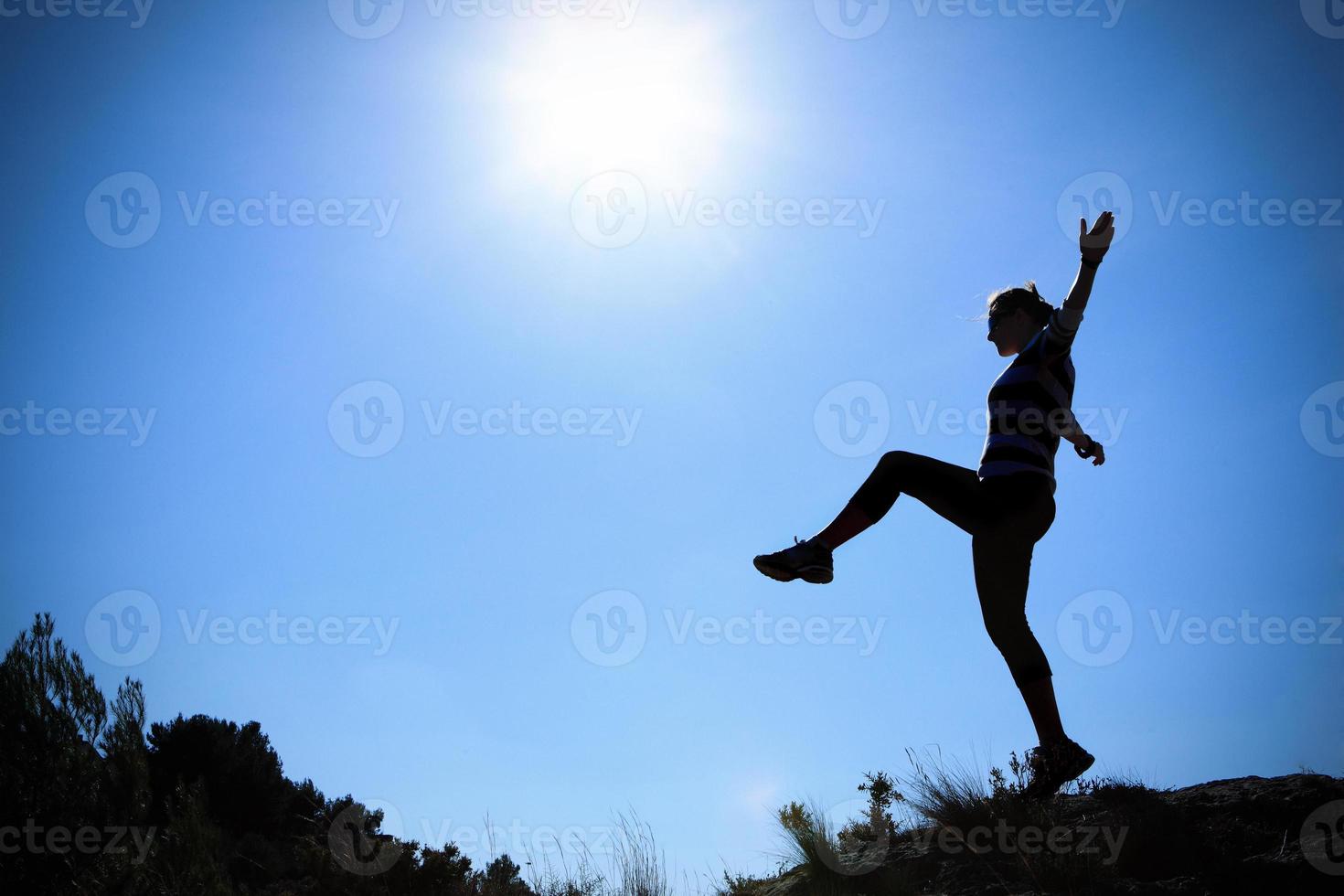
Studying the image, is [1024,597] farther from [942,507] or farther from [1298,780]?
[1298,780]

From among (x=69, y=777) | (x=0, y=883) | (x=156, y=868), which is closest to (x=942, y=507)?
(x=156, y=868)

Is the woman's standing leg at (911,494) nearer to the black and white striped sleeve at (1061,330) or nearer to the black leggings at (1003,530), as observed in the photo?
the black leggings at (1003,530)

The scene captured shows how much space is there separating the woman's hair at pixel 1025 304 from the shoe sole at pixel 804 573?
5.87 feet

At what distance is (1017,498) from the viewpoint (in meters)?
3.80

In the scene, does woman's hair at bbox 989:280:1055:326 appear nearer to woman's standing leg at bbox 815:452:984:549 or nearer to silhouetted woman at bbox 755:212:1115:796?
silhouetted woman at bbox 755:212:1115:796

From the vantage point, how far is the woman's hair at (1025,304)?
4344 millimetres

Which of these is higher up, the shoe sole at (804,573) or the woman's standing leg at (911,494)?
the woman's standing leg at (911,494)

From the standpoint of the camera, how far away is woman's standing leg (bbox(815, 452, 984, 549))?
12.8 feet

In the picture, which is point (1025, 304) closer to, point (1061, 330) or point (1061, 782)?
point (1061, 330)

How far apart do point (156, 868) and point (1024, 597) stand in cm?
882

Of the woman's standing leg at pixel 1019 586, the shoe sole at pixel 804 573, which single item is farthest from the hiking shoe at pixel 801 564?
the woman's standing leg at pixel 1019 586

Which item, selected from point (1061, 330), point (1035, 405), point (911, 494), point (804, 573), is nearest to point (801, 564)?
point (804, 573)

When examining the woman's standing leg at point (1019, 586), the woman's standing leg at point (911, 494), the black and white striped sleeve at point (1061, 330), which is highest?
the black and white striped sleeve at point (1061, 330)

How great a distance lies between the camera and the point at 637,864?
523 cm
